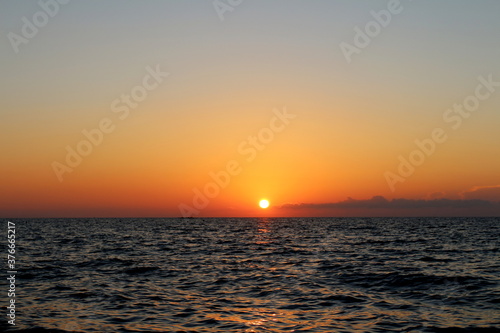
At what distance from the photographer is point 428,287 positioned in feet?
82.3

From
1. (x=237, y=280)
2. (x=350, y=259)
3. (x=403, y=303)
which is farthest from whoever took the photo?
(x=350, y=259)

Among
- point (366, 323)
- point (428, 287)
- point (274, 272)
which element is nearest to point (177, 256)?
point (274, 272)

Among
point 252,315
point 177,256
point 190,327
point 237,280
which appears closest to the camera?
point 190,327

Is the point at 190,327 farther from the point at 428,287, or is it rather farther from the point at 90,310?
the point at 428,287

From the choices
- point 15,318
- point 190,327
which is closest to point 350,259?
point 190,327

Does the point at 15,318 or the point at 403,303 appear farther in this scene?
the point at 403,303

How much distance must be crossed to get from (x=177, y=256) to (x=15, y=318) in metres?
24.1

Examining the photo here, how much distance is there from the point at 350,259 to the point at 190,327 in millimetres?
24010

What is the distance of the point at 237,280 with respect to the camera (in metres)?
27.4

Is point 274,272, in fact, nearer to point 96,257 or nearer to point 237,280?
point 237,280

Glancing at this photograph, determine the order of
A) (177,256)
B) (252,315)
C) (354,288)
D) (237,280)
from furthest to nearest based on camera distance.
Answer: (177,256)
(237,280)
(354,288)
(252,315)

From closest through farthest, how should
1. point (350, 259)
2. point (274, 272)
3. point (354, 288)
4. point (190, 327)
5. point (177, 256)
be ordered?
point (190, 327) → point (354, 288) → point (274, 272) → point (350, 259) → point (177, 256)

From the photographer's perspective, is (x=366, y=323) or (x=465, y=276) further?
(x=465, y=276)

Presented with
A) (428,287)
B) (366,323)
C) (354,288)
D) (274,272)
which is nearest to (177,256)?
(274,272)
